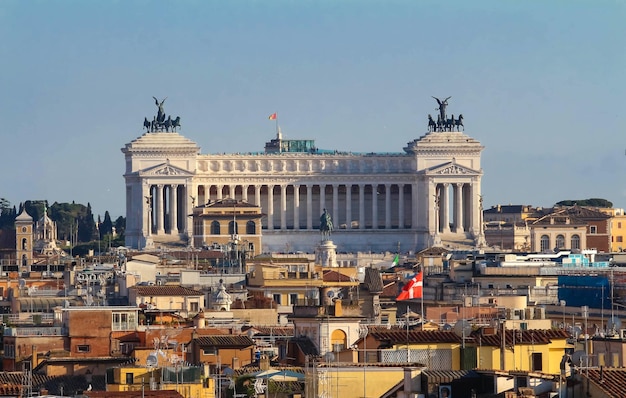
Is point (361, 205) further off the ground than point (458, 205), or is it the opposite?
point (361, 205)

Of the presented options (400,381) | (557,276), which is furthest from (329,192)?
(400,381)

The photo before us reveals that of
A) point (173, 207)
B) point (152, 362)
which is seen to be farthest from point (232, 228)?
point (152, 362)

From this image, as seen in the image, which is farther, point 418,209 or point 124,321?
point 418,209

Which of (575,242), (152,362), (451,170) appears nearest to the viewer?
(152,362)

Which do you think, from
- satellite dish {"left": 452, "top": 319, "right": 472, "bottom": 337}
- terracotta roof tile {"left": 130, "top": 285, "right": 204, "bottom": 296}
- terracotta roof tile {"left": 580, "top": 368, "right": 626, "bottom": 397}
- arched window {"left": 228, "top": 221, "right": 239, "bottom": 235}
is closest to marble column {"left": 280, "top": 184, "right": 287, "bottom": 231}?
arched window {"left": 228, "top": 221, "right": 239, "bottom": 235}

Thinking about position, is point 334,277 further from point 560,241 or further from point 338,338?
point 560,241

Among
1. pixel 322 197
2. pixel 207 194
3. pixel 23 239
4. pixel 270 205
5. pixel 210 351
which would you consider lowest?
pixel 210 351

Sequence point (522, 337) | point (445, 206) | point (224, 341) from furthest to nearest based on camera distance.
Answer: point (445, 206)
point (224, 341)
point (522, 337)

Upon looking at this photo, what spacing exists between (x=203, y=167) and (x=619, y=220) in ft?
89.2

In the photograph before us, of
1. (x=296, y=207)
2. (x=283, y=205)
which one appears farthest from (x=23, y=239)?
(x=283, y=205)

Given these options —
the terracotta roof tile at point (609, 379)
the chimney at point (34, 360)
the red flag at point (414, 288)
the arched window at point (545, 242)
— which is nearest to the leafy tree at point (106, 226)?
the arched window at point (545, 242)

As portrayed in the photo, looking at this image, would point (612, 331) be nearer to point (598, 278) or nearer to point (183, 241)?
point (598, 278)

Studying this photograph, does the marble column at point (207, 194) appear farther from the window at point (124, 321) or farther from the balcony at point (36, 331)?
the window at point (124, 321)

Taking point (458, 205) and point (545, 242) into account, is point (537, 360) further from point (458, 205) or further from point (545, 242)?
point (458, 205)
